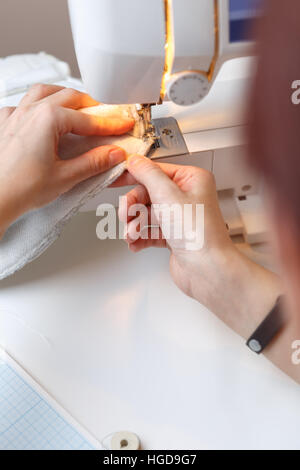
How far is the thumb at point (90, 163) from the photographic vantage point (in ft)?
2.86

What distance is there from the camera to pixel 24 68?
4.57ft

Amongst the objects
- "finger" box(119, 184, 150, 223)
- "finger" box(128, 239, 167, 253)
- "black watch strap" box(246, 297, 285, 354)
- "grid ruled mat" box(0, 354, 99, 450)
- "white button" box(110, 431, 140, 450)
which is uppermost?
"finger" box(119, 184, 150, 223)

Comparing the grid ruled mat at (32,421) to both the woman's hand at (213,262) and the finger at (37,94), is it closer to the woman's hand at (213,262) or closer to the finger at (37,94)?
the woman's hand at (213,262)

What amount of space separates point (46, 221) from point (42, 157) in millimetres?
134

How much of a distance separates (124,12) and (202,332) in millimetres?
551

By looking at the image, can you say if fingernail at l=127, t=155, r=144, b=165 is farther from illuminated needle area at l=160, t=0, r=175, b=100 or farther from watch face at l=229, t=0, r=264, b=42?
watch face at l=229, t=0, r=264, b=42

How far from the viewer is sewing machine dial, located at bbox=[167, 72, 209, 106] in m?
0.78

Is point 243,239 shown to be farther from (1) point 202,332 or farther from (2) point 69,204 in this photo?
(2) point 69,204

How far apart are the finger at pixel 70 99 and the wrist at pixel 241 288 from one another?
0.41 metres

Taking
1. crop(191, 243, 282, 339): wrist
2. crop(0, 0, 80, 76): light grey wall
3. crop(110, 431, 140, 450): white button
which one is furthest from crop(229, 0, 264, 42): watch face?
crop(0, 0, 80, 76): light grey wall

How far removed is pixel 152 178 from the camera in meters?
0.84

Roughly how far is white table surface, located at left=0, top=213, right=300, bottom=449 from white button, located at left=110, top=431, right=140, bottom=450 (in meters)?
0.01

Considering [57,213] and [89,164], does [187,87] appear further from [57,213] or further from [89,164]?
[57,213]

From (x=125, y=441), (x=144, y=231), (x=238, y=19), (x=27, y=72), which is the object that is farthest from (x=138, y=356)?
(x=27, y=72)
